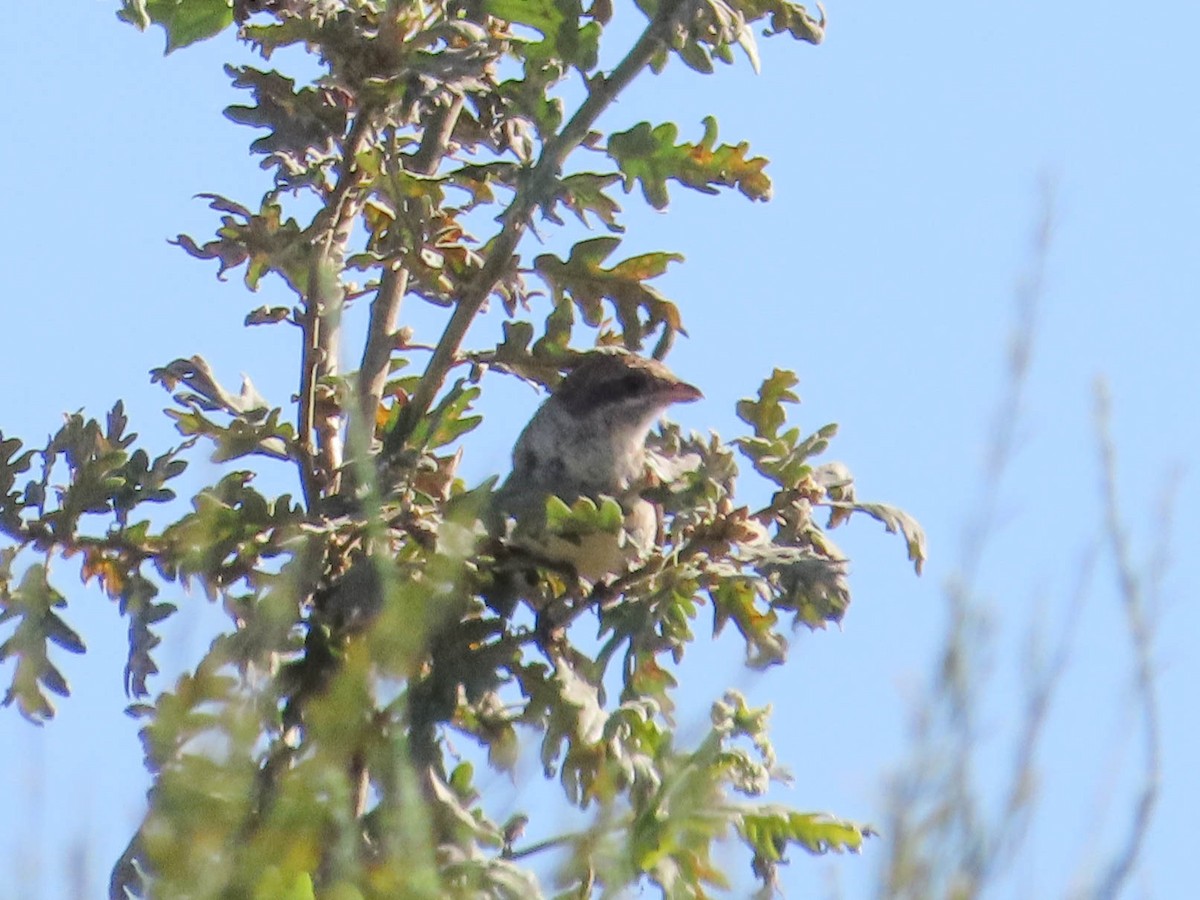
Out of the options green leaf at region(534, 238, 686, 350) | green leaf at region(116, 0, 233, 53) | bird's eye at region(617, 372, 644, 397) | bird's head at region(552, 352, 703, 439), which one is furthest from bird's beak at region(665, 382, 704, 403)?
green leaf at region(116, 0, 233, 53)

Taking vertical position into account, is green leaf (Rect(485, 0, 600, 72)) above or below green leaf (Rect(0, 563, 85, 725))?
above

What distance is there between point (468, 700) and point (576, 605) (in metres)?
0.35

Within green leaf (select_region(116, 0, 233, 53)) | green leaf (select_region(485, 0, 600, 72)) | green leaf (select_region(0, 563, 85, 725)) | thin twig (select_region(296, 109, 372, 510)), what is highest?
green leaf (select_region(116, 0, 233, 53))

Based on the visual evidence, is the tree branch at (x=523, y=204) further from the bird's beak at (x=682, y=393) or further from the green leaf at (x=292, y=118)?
the bird's beak at (x=682, y=393)

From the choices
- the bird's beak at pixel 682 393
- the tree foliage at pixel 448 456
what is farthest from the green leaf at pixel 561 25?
the bird's beak at pixel 682 393

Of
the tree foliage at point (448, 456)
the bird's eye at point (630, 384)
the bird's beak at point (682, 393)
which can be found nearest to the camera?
the tree foliage at point (448, 456)

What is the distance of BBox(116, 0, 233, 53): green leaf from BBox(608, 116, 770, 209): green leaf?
0.97 metres

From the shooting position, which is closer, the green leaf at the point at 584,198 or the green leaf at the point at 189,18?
the green leaf at the point at 584,198

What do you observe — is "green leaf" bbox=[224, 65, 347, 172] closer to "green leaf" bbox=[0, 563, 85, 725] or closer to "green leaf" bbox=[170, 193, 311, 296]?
"green leaf" bbox=[170, 193, 311, 296]

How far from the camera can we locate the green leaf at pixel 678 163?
4.40 meters

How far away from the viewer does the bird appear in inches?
186

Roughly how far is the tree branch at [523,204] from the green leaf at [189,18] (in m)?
0.86

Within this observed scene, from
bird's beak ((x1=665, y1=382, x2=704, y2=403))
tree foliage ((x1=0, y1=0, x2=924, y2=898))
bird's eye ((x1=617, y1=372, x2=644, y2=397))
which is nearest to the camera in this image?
tree foliage ((x1=0, y1=0, x2=924, y2=898))

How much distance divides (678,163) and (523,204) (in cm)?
41
